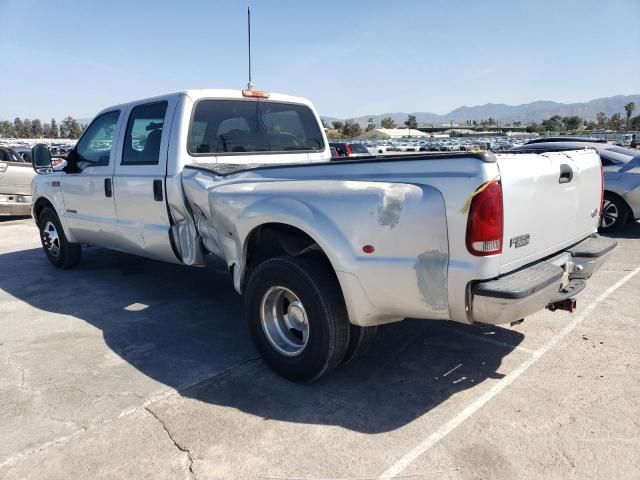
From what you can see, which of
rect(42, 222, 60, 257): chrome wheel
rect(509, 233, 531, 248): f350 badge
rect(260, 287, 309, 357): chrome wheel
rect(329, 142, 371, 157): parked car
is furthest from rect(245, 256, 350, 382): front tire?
rect(329, 142, 371, 157): parked car

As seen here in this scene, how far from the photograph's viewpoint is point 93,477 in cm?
254

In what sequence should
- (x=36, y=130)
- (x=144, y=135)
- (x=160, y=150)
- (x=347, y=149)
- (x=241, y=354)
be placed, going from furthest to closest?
(x=36, y=130) < (x=347, y=149) < (x=144, y=135) < (x=160, y=150) < (x=241, y=354)

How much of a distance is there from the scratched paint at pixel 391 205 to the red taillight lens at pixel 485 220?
38cm

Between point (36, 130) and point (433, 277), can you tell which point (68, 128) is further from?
point (433, 277)

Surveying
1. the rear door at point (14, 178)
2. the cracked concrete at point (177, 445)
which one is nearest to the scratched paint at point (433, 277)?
the cracked concrete at point (177, 445)

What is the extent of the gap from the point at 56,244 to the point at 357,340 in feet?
16.5

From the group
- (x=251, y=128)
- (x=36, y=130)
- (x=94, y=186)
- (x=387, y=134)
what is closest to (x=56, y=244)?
(x=94, y=186)

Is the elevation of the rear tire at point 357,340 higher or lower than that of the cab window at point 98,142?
lower

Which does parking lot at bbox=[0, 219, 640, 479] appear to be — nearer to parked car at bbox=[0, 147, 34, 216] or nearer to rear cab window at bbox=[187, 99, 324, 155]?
rear cab window at bbox=[187, 99, 324, 155]

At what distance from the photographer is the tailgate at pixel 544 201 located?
2.73m

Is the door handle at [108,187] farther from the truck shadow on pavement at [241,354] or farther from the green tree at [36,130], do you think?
the green tree at [36,130]

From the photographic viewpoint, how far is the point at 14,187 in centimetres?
1155

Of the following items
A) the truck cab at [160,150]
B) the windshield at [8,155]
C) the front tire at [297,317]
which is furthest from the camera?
the windshield at [8,155]

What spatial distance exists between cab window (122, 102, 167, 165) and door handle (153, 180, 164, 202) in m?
0.19
